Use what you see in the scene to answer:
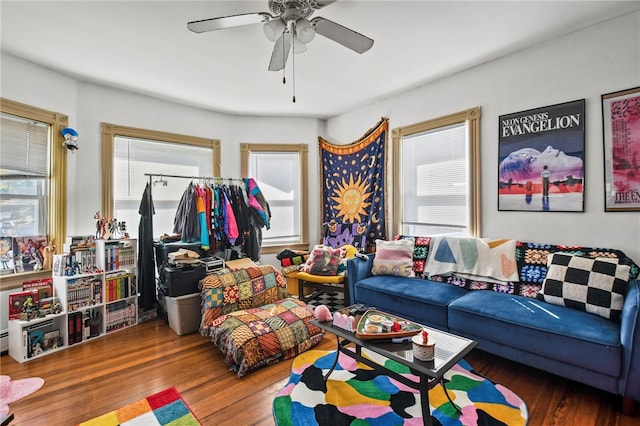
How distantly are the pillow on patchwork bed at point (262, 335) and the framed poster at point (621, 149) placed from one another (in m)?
2.66

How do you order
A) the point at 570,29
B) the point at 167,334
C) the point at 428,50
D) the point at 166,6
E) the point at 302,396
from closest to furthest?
the point at 302,396
the point at 166,6
the point at 570,29
the point at 428,50
the point at 167,334

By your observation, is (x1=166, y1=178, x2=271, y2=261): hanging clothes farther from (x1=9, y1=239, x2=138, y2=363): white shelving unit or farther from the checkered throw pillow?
the checkered throw pillow

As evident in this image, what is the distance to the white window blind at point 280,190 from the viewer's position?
4.54 metres

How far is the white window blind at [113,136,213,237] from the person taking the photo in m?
3.48

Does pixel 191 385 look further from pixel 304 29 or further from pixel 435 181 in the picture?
pixel 435 181

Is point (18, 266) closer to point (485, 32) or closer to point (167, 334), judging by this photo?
point (167, 334)

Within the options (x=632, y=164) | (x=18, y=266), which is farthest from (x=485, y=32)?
(x=18, y=266)

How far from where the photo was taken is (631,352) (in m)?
1.63

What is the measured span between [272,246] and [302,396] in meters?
2.76

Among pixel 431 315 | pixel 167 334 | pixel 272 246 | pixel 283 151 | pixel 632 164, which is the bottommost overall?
pixel 167 334

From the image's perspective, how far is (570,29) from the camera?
2391 millimetres

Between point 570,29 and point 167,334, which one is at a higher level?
point 570,29

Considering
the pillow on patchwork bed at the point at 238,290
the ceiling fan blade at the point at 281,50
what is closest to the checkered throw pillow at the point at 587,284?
the pillow on patchwork bed at the point at 238,290

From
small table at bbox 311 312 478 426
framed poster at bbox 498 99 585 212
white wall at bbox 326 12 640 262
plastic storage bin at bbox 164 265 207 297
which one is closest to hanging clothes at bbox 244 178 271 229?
plastic storage bin at bbox 164 265 207 297
